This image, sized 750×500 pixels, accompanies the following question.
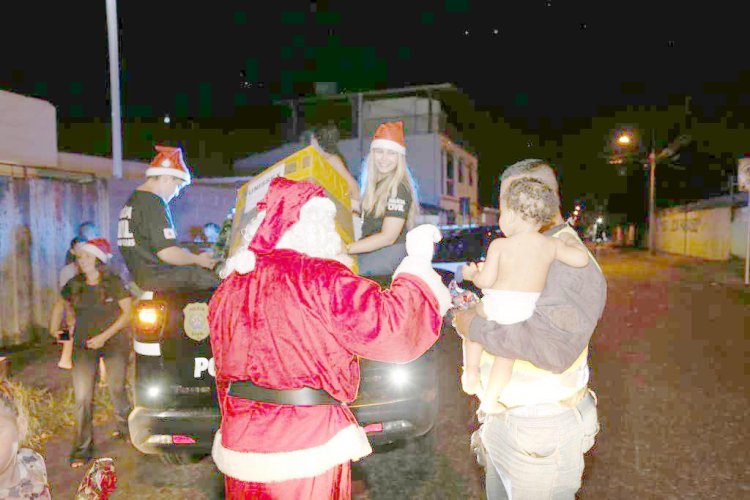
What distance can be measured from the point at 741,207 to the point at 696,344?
70.1 ft

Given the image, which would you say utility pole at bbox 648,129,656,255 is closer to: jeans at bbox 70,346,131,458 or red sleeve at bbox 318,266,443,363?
jeans at bbox 70,346,131,458

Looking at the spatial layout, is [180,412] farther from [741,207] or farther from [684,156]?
[684,156]

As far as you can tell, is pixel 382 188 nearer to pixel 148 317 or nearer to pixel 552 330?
pixel 148 317

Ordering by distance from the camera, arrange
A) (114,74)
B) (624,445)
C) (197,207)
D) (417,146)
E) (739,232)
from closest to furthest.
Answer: (624,445)
(114,74)
(197,207)
(739,232)
(417,146)

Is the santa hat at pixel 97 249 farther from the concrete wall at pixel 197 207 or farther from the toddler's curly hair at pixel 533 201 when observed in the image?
the concrete wall at pixel 197 207

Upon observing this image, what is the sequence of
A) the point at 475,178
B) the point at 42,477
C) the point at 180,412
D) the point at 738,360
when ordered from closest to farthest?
the point at 42,477 < the point at 180,412 < the point at 738,360 < the point at 475,178

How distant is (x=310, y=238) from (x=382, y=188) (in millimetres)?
1790

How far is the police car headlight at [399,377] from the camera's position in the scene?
137 inches

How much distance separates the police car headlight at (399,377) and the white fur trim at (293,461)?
1348 mm

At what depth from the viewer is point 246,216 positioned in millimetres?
3686

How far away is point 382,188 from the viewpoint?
3898mm

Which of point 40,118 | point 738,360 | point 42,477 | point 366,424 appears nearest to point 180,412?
point 366,424

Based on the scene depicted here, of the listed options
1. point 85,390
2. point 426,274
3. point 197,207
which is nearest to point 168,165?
point 85,390

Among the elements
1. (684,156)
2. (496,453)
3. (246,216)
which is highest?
(684,156)
